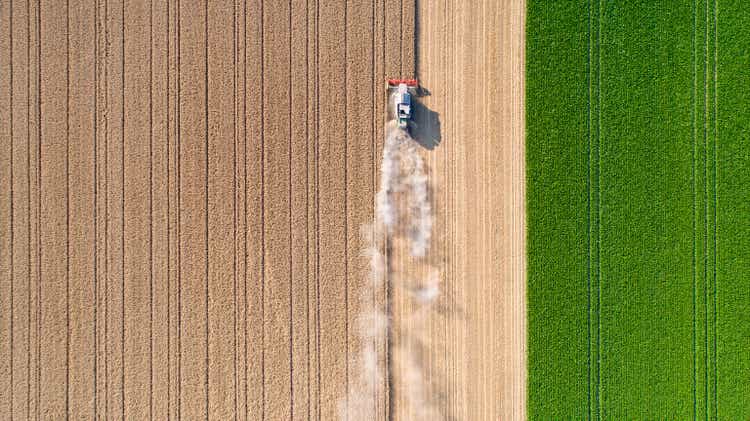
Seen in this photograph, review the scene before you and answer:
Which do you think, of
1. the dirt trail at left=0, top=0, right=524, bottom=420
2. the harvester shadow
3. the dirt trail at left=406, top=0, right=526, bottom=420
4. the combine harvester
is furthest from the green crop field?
the combine harvester

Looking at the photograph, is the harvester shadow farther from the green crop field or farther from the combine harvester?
the green crop field

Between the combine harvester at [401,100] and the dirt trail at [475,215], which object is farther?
the dirt trail at [475,215]

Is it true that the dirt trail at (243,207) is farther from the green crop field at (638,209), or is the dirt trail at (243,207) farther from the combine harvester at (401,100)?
the green crop field at (638,209)

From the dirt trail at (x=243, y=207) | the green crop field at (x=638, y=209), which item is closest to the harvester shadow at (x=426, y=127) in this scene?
the dirt trail at (x=243, y=207)

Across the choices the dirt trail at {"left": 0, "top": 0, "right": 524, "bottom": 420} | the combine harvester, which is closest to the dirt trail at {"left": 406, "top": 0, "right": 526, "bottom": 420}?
the dirt trail at {"left": 0, "top": 0, "right": 524, "bottom": 420}

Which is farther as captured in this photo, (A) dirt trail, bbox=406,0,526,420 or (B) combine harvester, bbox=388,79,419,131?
(A) dirt trail, bbox=406,0,526,420
